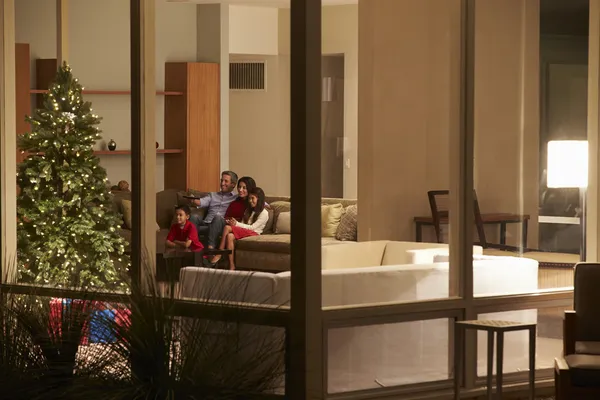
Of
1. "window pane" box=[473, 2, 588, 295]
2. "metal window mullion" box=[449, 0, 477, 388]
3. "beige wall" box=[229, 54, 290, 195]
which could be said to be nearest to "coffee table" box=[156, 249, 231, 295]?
"beige wall" box=[229, 54, 290, 195]

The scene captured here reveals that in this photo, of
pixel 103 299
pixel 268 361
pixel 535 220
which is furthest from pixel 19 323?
pixel 535 220

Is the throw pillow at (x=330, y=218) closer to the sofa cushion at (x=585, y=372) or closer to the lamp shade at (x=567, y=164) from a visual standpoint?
the sofa cushion at (x=585, y=372)

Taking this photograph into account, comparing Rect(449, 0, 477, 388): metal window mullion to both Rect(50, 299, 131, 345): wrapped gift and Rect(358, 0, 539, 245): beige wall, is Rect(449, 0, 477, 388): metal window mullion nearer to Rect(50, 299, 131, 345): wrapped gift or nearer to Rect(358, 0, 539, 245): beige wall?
Rect(358, 0, 539, 245): beige wall

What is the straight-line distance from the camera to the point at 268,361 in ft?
20.7

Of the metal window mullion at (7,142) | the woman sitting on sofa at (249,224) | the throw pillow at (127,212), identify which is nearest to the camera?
the woman sitting on sofa at (249,224)

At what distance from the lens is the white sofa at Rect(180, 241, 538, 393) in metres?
6.59

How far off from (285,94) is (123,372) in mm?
1733

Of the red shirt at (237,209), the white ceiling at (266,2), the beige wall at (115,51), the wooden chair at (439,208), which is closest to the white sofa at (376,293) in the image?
the wooden chair at (439,208)

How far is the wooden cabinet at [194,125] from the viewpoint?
7.02m

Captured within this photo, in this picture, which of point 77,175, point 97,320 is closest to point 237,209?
point 97,320

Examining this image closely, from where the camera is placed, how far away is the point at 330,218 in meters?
6.58

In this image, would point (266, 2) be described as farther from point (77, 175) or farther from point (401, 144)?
point (77, 175)

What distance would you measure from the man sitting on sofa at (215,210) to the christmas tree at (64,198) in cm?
150

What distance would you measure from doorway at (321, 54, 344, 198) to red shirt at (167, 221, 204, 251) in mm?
908
